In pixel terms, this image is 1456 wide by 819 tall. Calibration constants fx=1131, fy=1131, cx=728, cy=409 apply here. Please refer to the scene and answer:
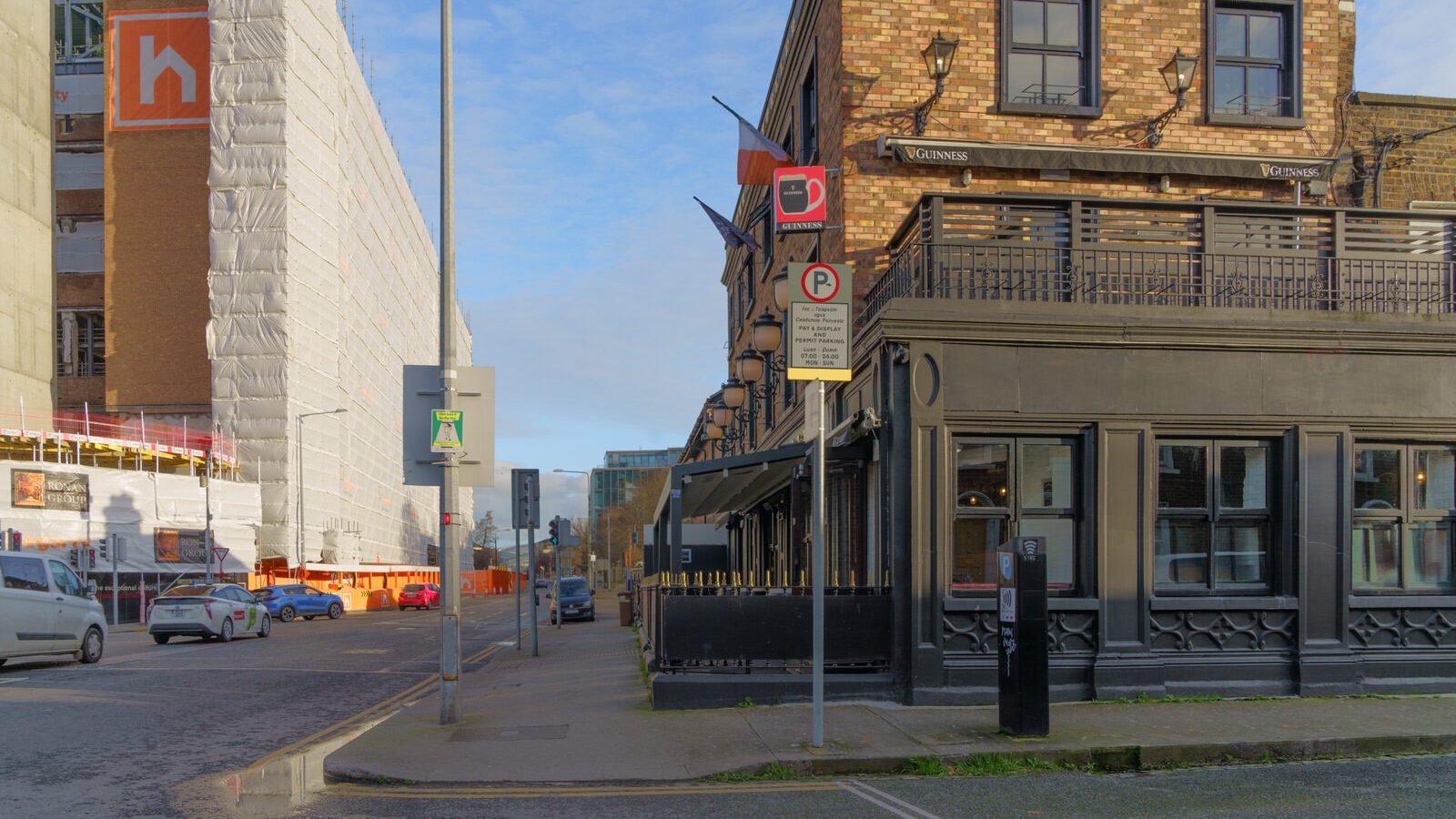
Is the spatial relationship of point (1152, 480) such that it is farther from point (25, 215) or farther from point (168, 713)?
point (25, 215)

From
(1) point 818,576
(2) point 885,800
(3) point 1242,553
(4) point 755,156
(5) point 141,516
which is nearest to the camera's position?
(2) point 885,800

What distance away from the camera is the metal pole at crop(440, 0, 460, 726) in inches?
458

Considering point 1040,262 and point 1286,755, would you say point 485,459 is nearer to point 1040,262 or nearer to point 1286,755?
point 1040,262

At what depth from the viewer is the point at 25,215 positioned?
181ft

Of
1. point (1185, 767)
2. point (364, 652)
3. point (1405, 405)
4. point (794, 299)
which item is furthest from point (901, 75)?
point (364, 652)

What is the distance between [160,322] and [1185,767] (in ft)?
186

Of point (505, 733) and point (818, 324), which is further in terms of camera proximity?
point (505, 733)

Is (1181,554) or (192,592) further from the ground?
(1181,554)

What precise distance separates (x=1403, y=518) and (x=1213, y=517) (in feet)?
7.58

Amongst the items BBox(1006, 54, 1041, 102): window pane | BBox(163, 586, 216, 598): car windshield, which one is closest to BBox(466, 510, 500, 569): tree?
BBox(163, 586, 216, 598): car windshield

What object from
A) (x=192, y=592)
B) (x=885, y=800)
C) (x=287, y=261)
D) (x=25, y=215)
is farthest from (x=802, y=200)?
(x=25, y=215)

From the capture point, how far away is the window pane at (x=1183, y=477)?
12898 mm

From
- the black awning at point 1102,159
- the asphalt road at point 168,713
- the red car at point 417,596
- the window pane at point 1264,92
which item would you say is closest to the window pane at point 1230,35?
the window pane at point 1264,92

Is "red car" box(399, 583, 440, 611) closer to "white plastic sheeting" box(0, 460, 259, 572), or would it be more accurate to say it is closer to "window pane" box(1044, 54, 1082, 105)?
"white plastic sheeting" box(0, 460, 259, 572)
